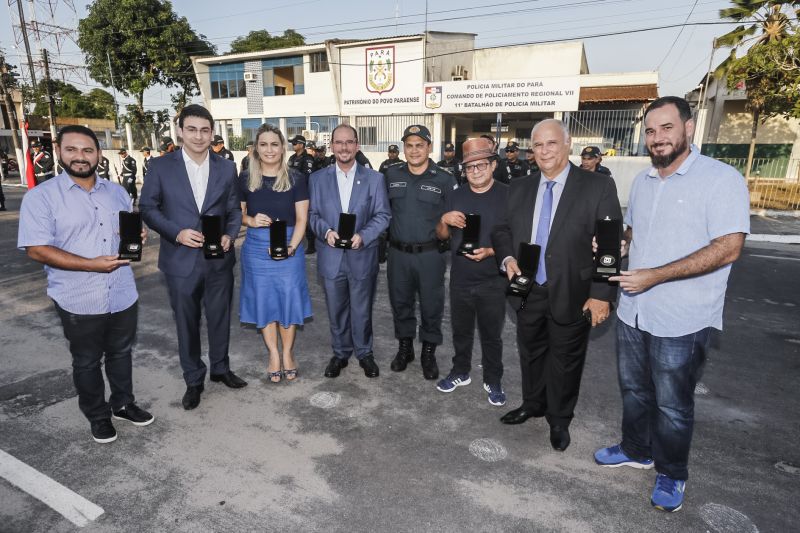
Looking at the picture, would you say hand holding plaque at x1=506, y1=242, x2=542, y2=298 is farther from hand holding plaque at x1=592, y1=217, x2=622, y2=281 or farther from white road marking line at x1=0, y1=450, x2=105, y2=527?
white road marking line at x1=0, y1=450, x2=105, y2=527

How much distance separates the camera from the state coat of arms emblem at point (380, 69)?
22.7 m

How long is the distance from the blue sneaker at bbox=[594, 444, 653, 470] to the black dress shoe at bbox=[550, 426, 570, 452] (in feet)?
0.65

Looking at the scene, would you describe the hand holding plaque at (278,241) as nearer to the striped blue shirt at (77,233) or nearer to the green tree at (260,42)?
the striped blue shirt at (77,233)

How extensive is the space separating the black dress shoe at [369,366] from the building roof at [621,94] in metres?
21.1

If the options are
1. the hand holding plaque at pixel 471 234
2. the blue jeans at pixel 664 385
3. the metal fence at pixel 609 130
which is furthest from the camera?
the metal fence at pixel 609 130

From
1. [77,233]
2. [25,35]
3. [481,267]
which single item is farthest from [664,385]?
[25,35]

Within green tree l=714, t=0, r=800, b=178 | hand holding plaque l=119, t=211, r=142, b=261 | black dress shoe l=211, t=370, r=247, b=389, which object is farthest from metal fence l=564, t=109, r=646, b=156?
hand holding plaque l=119, t=211, r=142, b=261

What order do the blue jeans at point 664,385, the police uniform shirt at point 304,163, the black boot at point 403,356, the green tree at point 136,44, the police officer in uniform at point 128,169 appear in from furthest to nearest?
the green tree at point 136,44 < the police officer in uniform at point 128,169 < the police uniform shirt at point 304,163 < the black boot at point 403,356 < the blue jeans at point 664,385

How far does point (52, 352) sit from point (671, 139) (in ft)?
17.7

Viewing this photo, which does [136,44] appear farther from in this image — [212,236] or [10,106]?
[212,236]

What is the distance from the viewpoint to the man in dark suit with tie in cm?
277

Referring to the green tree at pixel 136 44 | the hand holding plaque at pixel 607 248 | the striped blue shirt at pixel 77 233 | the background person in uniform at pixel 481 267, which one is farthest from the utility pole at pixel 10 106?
the hand holding plaque at pixel 607 248

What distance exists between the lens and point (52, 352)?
4.44 metres

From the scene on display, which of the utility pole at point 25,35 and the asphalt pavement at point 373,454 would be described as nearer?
the asphalt pavement at point 373,454
